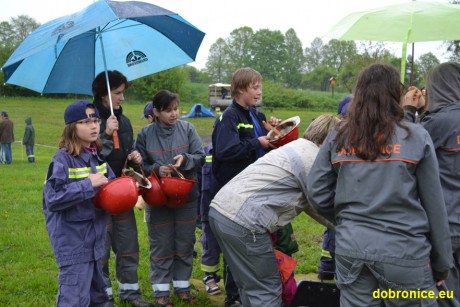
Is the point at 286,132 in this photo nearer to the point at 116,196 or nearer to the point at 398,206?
the point at 116,196

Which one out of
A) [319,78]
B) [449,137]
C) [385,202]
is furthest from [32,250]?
[319,78]

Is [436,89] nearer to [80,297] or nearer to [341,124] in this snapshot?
[341,124]

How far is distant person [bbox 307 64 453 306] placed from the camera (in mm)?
2541

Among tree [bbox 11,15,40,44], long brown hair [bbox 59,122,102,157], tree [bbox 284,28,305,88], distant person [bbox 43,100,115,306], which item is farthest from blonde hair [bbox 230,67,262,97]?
tree [bbox 284,28,305,88]

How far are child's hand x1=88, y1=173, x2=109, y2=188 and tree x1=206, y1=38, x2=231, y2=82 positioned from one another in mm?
87815

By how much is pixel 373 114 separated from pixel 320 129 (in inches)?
26.7

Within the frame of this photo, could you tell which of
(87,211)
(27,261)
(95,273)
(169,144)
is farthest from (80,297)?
(27,261)

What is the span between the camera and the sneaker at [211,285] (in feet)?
16.3

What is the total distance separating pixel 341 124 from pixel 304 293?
182 centimetres

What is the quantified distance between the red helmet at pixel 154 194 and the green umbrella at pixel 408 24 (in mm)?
1962

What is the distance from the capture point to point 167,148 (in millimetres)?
4586

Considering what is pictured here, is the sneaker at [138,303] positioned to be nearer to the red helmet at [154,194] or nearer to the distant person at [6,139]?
the red helmet at [154,194]

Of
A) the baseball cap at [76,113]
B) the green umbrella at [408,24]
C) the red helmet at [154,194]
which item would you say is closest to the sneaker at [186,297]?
the red helmet at [154,194]

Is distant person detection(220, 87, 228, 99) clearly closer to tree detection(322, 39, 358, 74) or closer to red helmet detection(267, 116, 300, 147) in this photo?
red helmet detection(267, 116, 300, 147)
